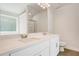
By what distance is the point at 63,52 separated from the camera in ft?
3.54

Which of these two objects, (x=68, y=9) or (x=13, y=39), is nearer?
(x=68, y=9)

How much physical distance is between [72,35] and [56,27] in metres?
0.21

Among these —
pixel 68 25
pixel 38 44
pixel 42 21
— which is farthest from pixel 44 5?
pixel 38 44

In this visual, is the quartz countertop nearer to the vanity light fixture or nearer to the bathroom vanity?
the bathroom vanity

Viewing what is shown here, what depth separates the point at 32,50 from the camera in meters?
1.10

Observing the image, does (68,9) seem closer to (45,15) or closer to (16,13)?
(45,15)

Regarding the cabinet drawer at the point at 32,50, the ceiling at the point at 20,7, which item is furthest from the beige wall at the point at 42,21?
the cabinet drawer at the point at 32,50

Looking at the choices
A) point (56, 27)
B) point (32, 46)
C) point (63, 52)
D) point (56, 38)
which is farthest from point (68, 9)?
point (32, 46)

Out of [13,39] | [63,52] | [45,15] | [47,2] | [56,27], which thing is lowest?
[63,52]

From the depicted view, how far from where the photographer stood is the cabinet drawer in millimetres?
965

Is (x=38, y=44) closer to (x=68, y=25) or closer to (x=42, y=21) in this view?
(x=42, y=21)

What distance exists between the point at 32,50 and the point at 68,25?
0.52 m

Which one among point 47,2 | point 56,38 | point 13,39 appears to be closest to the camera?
point 47,2

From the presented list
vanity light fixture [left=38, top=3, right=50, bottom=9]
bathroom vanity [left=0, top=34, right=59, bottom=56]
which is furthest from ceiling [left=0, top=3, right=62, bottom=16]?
bathroom vanity [left=0, top=34, right=59, bottom=56]
